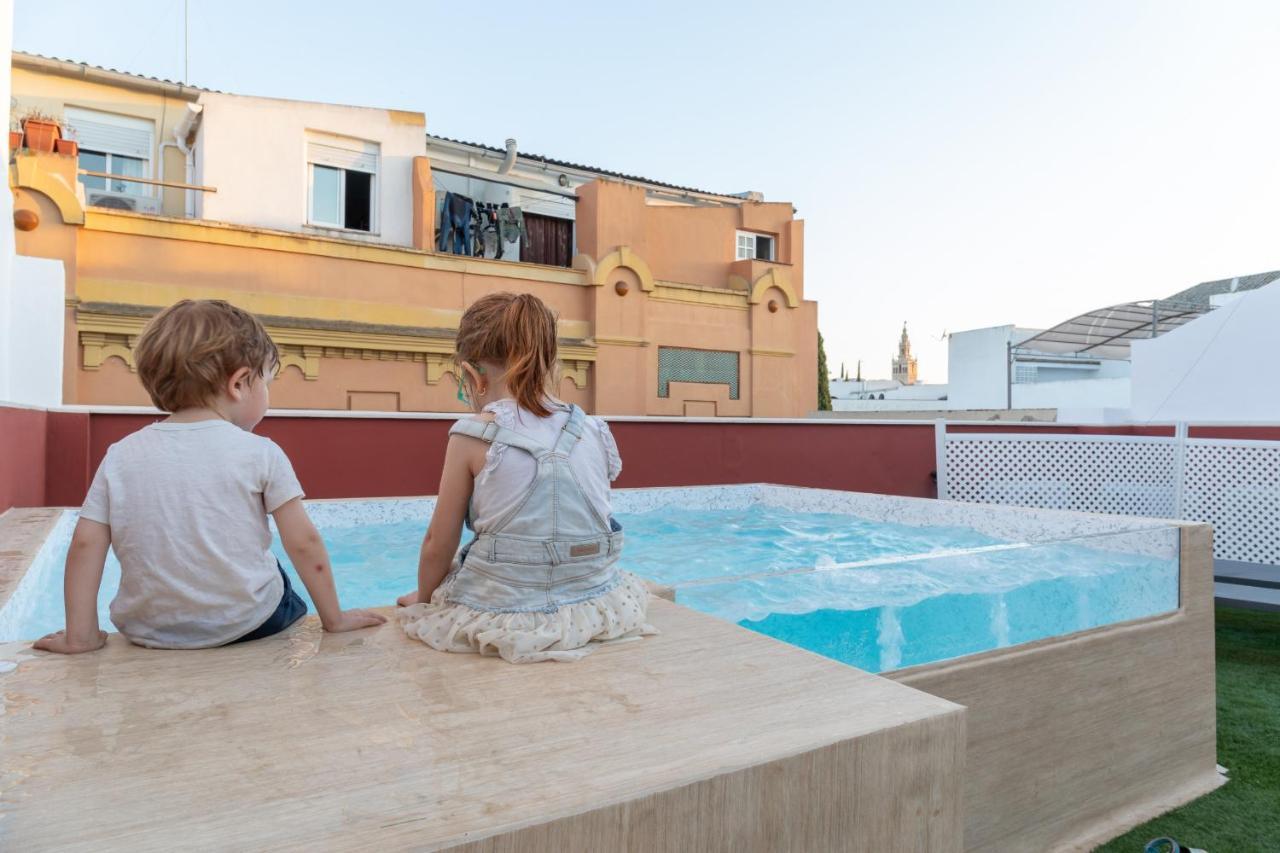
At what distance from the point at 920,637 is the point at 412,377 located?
11.5m

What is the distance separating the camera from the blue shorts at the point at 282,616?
180 cm

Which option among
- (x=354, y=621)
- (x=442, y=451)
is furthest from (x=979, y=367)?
(x=354, y=621)

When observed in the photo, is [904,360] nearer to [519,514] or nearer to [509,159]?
[509,159]

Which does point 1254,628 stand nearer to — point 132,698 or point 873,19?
point 132,698

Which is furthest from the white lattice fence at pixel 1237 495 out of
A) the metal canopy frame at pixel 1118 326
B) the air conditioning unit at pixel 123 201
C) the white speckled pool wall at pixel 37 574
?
the air conditioning unit at pixel 123 201

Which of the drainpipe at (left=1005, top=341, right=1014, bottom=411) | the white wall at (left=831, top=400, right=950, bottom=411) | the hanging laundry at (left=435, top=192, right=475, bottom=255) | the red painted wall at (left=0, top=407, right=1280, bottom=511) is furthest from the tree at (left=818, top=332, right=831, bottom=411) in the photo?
the red painted wall at (left=0, top=407, right=1280, bottom=511)

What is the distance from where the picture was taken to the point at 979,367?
2850cm

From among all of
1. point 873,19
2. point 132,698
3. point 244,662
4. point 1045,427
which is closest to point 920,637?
point 244,662

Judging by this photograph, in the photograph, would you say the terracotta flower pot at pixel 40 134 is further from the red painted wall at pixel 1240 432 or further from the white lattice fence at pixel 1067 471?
the red painted wall at pixel 1240 432

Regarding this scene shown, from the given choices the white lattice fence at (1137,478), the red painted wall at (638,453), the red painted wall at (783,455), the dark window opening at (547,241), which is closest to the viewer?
the white lattice fence at (1137,478)

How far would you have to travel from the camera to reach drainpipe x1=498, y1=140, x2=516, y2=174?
51.4ft

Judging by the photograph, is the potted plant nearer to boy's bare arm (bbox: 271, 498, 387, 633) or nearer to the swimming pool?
the swimming pool

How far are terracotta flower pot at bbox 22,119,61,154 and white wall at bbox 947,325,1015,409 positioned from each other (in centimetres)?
2607

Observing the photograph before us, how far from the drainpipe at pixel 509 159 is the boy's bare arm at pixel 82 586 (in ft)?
49.7
